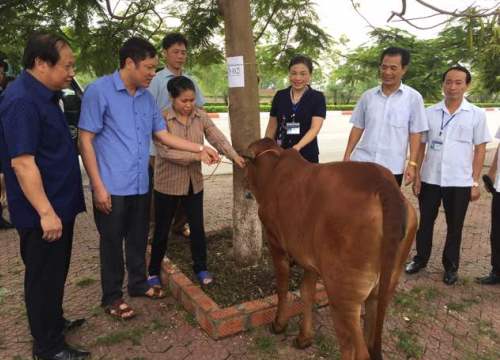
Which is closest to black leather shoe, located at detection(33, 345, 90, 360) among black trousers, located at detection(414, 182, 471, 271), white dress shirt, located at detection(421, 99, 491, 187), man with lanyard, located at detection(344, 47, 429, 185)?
man with lanyard, located at detection(344, 47, 429, 185)

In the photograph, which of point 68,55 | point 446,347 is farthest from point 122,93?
point 446,347

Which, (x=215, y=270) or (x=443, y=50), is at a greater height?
(x=443, y=50)

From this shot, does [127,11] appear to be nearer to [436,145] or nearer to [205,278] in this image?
[205,278]

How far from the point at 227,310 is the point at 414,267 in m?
2.19

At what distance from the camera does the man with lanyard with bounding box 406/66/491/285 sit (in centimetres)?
387

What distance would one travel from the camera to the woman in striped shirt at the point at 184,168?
3.30 m

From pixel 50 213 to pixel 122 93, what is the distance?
1042mm

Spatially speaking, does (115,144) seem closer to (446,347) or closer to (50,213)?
(50,213)

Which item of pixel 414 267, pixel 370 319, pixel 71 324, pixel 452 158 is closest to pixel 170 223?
pixel 71 324

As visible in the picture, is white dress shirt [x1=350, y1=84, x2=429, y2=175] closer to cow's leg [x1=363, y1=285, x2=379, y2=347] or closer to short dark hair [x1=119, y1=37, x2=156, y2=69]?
cow's leg [x1=363, y1=285, x2=379, y2=347]

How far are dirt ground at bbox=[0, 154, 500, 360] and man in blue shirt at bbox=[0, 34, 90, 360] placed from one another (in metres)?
0.33

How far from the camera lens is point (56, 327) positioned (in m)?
2.77

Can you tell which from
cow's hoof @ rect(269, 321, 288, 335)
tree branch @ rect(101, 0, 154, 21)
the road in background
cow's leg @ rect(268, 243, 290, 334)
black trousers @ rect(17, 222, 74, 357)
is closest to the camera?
black trousers @ rect(17, 222, 74, 357)

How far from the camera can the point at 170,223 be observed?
140 inches
